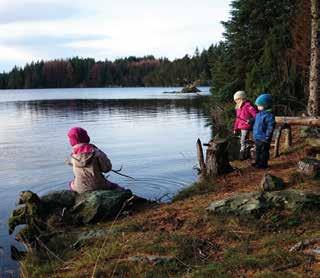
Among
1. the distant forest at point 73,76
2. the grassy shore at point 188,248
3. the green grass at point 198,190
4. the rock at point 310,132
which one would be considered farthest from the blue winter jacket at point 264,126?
the distant forest at point 73,76

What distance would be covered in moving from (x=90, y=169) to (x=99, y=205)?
2.96 feet

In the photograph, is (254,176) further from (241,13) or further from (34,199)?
(241,13)

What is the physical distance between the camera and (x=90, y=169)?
9.36 m

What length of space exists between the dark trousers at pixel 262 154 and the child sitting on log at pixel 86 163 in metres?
3.54

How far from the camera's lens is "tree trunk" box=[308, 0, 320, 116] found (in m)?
14.2

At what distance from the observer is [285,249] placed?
6.03 m

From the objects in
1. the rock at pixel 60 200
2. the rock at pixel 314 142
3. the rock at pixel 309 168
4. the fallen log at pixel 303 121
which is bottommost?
the rock at pixel 60 200

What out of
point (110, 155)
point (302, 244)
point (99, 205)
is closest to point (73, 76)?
point (110, 155)

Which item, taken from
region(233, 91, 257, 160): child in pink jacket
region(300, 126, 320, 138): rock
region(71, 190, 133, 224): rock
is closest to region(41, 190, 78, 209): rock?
region(71, 190, 133, 224): rock

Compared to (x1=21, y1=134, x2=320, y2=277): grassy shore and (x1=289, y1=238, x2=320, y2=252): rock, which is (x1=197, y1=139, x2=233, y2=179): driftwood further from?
(x1=289, y1=238, x2=320, y2=252): rock

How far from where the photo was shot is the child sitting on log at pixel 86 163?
931 cm

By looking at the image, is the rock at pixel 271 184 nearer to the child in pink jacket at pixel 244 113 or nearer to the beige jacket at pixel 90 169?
the beige jacket at pixel 90 169

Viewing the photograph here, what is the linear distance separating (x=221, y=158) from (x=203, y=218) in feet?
10.7

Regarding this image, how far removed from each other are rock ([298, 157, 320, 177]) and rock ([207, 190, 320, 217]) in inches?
57.8
